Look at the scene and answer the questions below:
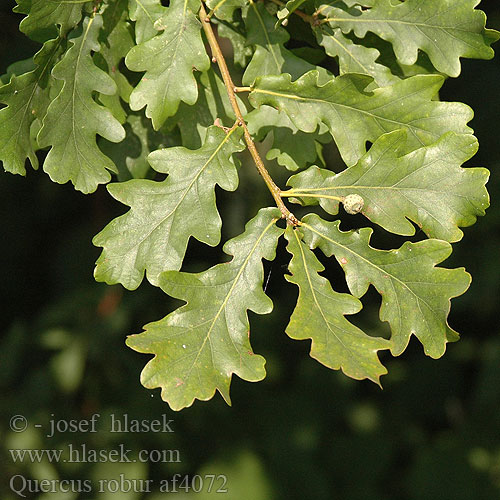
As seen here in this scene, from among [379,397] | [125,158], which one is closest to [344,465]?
[379,397]

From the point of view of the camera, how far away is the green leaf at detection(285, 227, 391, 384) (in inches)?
44.0

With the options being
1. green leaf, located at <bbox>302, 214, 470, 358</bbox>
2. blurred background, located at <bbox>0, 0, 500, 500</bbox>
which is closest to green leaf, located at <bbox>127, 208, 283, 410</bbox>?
green leaf, located at <bbox>302, 214, 470, 358</bbox>

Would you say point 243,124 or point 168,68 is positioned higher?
point 168,68

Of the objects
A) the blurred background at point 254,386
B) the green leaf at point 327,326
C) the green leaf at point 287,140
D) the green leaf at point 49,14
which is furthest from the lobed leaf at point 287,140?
the blurred background at point 254,386

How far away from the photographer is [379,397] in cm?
372

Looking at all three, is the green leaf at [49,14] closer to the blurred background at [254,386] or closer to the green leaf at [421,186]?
the green leaf at [421,186]

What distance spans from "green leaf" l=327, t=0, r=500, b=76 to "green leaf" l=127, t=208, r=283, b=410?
472mm

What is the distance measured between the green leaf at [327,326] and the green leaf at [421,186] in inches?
4.6

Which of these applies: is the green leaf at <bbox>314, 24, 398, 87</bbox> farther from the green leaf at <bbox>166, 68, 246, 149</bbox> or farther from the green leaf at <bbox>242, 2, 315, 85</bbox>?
the green leaf at <bbox>166, 68, 246, 149</bbox>

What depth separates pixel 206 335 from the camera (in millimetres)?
1168

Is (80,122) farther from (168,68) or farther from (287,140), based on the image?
(287,140)

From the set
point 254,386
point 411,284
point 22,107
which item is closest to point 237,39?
point 22,107

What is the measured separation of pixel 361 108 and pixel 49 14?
56 cm

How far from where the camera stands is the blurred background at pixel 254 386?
3018 millimetres
